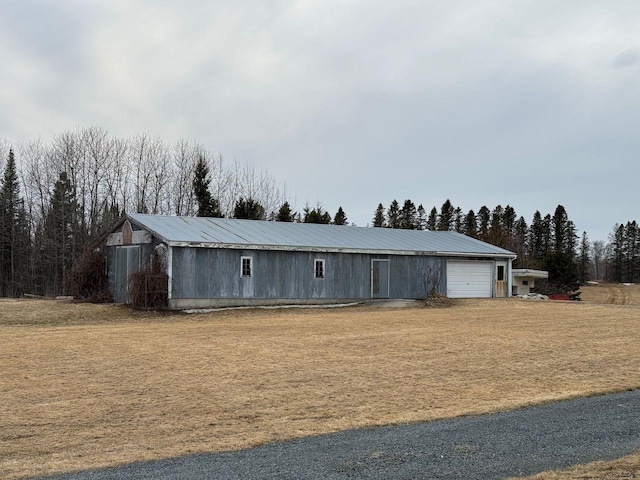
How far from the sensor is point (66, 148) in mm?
46625

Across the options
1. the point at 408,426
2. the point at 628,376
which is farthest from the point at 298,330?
the point at 408,426

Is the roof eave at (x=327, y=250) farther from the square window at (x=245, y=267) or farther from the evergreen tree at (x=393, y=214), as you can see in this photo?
the evergreen tree at (x=393, y=214)

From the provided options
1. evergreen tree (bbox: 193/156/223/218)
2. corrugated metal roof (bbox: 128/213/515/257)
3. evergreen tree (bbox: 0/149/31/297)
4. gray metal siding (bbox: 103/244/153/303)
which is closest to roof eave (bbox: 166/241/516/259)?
corrugated metal roof (bbox: 128/213/515/257)

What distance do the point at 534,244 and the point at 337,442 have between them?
8465 cm

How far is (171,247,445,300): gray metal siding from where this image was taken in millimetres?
23484

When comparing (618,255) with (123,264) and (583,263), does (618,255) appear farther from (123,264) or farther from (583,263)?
(123,264)

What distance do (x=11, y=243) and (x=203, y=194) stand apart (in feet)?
50.1

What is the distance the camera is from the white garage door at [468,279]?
3048 cm

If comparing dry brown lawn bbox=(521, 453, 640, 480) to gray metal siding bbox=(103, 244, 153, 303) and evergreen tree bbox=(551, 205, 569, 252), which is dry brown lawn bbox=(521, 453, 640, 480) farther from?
evergreen tree bbox=(551, 205, 569, 252)

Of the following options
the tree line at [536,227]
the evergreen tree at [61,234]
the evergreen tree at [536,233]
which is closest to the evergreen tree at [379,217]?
the tree line at [536,227]

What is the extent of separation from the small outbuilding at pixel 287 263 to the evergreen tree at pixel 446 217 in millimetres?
50772

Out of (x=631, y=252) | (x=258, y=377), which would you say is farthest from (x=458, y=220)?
(x=258, y=377)

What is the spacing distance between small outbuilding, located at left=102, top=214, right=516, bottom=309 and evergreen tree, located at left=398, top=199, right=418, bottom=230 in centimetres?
4756

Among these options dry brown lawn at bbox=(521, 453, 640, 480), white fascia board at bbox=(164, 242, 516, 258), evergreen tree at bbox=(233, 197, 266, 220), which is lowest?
dry brown lawn at bbox=(521, 453, 640, 480)
